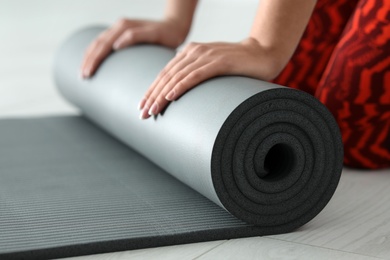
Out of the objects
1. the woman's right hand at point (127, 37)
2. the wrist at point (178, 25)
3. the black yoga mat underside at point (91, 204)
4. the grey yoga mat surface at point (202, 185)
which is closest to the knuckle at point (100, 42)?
the woman's right hand at point (127, 37)

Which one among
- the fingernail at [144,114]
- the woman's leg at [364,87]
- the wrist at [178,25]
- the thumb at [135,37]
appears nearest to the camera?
the fingernail at [144,114]

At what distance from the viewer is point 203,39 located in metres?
5.18

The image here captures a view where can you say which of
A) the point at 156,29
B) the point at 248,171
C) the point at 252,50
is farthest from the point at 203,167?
the point at 156,29

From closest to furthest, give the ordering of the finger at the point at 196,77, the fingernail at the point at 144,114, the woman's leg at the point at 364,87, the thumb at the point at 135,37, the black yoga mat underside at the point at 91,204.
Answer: the black yoga mat underside at the point at 91,204
the finger at the point at 196,77
the fingernail at the point at 144,114
the woman's leg at the point at 364,87
the thumb at the point at 135,37

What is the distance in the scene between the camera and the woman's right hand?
241cm

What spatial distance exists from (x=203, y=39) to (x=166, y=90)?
342cm

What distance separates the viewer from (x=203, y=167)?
1.59m

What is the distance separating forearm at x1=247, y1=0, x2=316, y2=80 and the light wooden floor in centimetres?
38

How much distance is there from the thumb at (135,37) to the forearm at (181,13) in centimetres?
17

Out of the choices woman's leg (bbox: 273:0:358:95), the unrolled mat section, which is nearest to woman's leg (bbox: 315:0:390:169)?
woman's leg (bbox: 273:0:358:95)

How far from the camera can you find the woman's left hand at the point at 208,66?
5.77 ft

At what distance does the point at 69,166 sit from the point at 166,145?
37 centimetres

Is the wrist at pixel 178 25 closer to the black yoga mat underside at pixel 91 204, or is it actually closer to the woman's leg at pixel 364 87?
the black yoga mat underside at pixel 91 204

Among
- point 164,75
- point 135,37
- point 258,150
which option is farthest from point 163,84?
point 135,37
